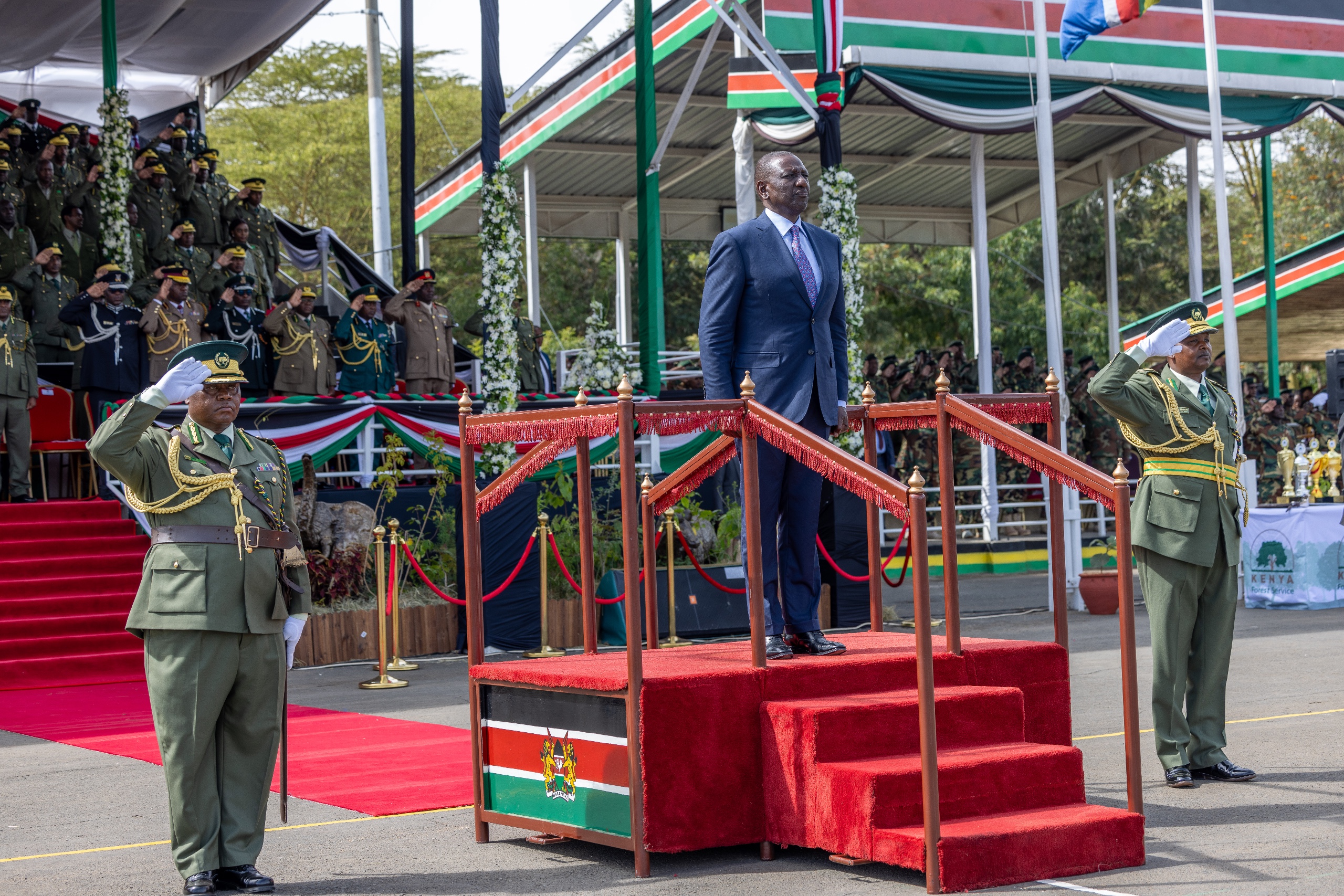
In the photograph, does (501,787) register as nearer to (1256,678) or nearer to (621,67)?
(1256,678)

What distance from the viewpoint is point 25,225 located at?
17.1 meters

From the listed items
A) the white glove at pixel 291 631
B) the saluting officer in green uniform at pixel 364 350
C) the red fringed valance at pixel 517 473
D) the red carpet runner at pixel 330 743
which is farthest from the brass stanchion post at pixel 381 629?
the white glove at pixel 291 631

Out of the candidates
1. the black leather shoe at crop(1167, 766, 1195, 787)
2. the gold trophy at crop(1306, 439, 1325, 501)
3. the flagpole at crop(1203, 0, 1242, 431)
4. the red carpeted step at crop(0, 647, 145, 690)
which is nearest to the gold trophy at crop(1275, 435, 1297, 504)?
the gold trophy at crop(1306, 439, 1325, 501)

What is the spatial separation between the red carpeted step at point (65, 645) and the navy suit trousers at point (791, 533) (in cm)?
797

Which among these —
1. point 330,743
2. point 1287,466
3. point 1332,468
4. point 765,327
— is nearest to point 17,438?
point 330,743

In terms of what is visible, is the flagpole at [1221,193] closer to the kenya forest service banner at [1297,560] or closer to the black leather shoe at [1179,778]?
the kenya forest service banner at [1297,560]

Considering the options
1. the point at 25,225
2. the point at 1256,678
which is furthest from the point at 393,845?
the point at 25,225

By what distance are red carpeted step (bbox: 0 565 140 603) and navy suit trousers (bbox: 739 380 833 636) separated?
8.63 metres

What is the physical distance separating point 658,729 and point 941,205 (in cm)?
2319

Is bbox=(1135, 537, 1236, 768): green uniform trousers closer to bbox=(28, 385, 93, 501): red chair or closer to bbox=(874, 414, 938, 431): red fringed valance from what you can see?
bbox=(874, 414, 938, 431): red fringed valance

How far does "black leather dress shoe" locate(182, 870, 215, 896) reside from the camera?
5129 millimetres

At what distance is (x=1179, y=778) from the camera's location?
21.9 ft

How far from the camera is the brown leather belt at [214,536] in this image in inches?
210

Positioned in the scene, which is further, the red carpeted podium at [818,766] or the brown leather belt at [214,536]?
the brown leather belt at [214,536]
